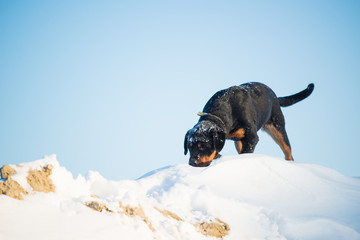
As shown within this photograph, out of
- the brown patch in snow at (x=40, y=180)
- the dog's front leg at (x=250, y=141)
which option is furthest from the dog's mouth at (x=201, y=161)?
the brown patch in snow at (x=40, y=180)

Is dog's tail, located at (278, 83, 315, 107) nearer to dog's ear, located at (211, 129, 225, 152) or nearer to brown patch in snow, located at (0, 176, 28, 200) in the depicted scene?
dog's ear, located at (211, 129, 225, 152)

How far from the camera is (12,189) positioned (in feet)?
6.80

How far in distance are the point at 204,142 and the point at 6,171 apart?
390 centimetres

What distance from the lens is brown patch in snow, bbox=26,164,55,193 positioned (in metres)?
2.20

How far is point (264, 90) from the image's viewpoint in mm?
7934

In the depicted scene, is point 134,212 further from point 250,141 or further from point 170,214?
point 250,141

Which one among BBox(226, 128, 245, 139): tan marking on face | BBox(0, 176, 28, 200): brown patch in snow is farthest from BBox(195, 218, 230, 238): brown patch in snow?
Answer: BBox(226, 128, 245, 139): tan marking on face

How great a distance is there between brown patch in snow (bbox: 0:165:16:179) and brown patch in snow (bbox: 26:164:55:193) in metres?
0.12

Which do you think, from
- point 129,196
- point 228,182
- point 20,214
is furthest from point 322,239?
point 20,214

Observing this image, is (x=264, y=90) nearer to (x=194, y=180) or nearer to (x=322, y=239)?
(x=194, y=180)

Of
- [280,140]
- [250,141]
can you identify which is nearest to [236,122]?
[250,141]

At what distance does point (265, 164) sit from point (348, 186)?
1.08 meters

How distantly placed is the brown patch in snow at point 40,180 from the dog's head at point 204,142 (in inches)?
137

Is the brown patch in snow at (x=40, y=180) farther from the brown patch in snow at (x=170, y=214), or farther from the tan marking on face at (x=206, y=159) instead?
the tan marking on face at (x=206, y=159)
